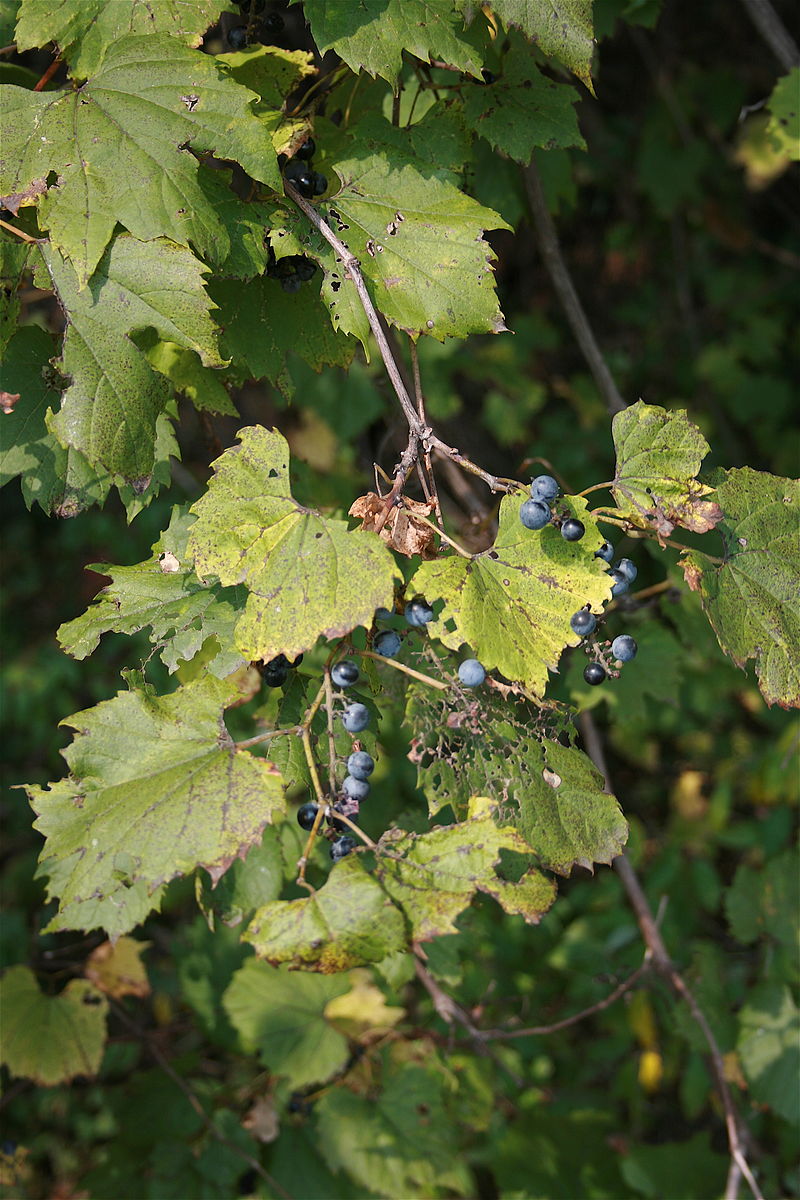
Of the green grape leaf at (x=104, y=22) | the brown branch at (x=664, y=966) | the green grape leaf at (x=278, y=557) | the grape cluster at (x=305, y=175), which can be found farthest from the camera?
the brown branch at (x=664, y=966)

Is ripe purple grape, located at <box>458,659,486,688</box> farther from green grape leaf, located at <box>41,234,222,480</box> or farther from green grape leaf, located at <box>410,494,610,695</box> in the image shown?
green grape leaf, located at <box>41,234,222,480</box>

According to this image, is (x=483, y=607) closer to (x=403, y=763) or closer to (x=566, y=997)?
(x=403, y=763)

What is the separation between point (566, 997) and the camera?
342 cm

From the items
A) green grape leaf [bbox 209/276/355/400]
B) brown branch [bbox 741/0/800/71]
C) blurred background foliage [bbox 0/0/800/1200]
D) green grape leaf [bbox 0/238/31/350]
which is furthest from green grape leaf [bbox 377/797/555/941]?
brown branch [bbox 741/0/800/71]

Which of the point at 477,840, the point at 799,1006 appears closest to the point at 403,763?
the point at 799,1006

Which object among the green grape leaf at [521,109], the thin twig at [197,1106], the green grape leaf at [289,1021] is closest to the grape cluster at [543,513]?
the green grape leaf at [521,109]

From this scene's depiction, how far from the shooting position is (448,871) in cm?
124

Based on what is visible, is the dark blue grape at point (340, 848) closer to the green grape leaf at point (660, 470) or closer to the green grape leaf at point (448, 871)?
the green grape leaf at point (448, 871)

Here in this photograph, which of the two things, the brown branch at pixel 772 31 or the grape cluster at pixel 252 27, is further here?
the brown branch at pixel 772 31

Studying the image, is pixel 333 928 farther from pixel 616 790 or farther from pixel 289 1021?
pixel 616 790

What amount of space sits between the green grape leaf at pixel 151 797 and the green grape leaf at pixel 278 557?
7.1 inches

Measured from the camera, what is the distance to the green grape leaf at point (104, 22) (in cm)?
135

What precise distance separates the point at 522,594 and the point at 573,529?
11 cm

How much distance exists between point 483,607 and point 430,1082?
61.1 inches
